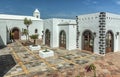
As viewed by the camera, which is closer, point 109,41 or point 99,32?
point 99,32

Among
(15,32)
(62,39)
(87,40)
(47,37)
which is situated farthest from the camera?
(15,32)

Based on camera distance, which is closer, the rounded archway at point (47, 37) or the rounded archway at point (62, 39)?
the rounded archway at point (62, 39)

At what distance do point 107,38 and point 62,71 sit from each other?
7.74 m

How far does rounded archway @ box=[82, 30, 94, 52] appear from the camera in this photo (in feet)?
45.5

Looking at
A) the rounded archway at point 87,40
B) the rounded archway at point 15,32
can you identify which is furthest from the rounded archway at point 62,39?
the rounded archway at point 15,32

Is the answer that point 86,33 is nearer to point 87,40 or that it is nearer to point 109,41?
point 87,40

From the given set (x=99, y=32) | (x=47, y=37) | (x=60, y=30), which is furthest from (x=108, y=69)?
(x=47, y=37)

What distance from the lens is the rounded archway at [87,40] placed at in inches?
546

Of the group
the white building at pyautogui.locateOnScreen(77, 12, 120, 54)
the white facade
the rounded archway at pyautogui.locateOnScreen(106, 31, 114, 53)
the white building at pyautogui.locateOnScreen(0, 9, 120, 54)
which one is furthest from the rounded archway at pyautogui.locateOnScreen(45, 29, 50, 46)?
the rounded archway at pyautogui.locateOnScreen(106, 31, 114, 53)

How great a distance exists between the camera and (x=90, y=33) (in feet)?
45.6

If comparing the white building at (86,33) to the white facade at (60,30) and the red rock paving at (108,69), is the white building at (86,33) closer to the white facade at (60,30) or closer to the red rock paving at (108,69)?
the white facade at (60,30)

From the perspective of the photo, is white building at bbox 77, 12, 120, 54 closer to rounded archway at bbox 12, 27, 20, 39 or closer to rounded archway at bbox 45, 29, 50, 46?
rounded archway at bbox 45, 29, 50, 46

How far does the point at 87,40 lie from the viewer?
1441cm

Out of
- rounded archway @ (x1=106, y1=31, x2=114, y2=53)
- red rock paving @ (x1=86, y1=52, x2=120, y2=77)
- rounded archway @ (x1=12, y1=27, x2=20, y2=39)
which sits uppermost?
rounded archway @ (x1=12, y1=27, x2=20, y2=39)
